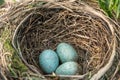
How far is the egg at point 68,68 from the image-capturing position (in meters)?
1.63

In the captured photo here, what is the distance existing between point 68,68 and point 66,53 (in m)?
0.12

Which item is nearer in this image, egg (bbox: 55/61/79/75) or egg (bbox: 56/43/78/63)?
egg (bbox: 55/61/79/75)

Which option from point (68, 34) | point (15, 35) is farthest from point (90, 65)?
point (15, 35)

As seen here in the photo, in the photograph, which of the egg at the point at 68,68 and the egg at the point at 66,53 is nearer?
the egg at the point at 68,68

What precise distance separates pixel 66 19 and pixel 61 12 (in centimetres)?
5

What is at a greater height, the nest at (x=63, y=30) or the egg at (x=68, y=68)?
the nest at (x=63, y=30)

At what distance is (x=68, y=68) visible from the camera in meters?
1.63

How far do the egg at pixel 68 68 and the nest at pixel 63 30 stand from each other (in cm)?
5

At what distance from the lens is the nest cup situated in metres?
1.67

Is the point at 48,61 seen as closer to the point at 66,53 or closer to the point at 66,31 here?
the point at 66,53

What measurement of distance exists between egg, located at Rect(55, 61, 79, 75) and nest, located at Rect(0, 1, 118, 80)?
51mm

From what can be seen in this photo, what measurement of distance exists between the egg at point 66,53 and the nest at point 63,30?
0.21 ft

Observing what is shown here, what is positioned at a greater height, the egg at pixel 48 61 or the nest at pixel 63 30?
the nest at pixel 63 30

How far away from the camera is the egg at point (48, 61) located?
5.57ft
